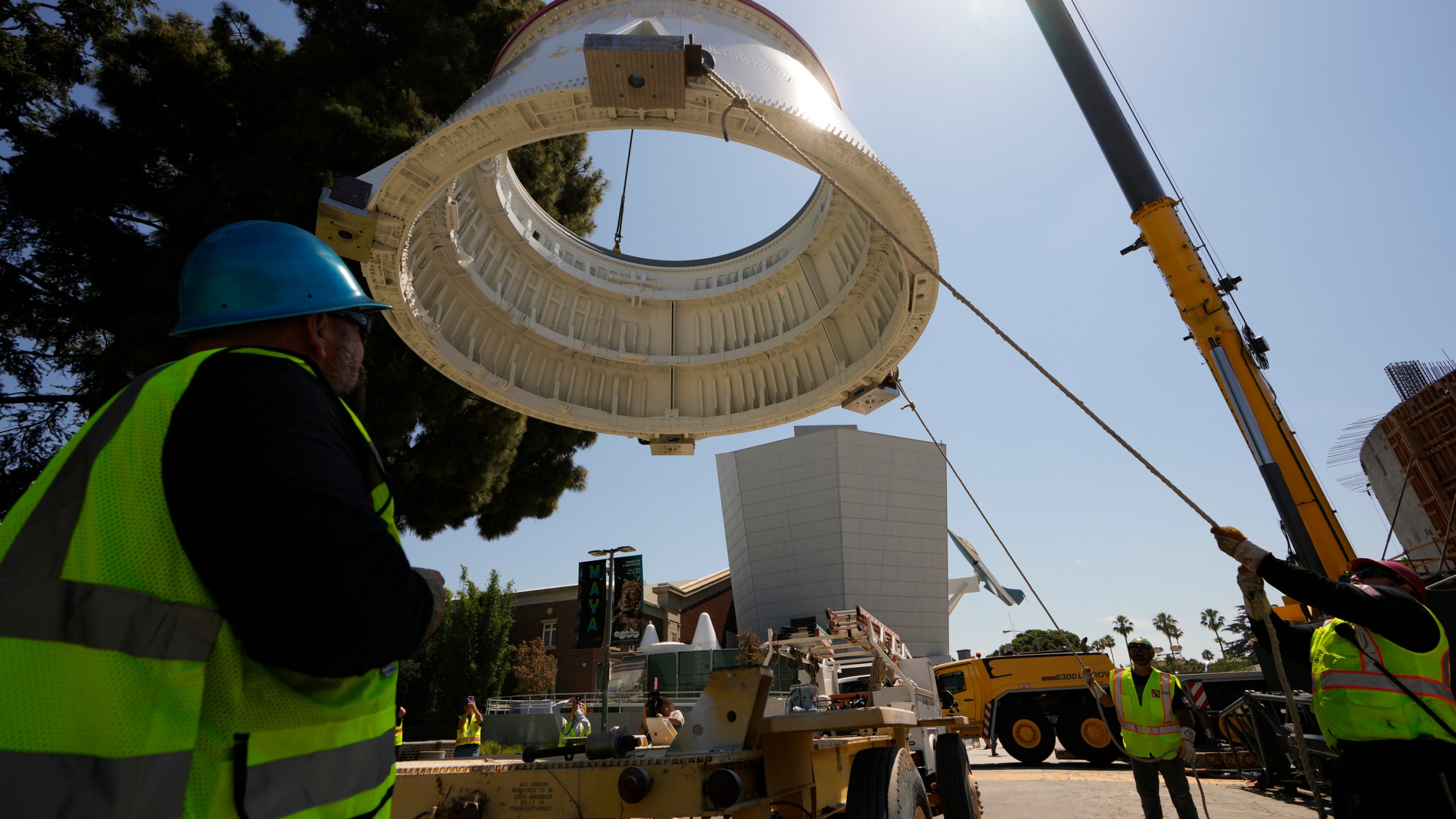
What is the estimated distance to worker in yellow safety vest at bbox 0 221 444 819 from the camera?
1.10 m

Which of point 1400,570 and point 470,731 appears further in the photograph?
point 470,731

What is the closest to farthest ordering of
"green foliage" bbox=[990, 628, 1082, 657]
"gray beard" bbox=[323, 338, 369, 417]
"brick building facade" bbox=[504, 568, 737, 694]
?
1. "gray beard" bbox=[323, 338, 369, 417]
2. "brick building facade" bbox=[504, 568, 737, 694]
3. "green foliage" bbox=[990, 628, 1082, 657]

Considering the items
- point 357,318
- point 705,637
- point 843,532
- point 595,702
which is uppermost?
point 843,532

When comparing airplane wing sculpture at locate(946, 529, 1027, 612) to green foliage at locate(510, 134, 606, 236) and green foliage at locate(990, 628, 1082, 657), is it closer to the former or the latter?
green foliage at locate(990, 628, 1082, 657)

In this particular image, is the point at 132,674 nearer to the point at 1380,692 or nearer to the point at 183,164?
the point at 1380,692

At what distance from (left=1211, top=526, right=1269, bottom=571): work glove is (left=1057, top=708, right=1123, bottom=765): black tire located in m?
15.8

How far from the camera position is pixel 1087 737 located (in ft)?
58.0

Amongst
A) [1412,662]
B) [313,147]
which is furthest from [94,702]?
[313,147]

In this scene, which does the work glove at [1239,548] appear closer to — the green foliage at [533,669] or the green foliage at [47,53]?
the green foliage at [47,53]

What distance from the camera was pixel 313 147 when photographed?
1184 centimetres

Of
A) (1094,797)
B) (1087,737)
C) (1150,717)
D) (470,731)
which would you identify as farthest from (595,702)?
(1150,717)

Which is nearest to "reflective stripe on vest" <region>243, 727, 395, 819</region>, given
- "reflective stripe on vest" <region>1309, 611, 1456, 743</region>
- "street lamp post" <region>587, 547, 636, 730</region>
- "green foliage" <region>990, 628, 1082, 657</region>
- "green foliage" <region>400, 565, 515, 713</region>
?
"street lamp post" <region>587, 547, 636, 730</region>

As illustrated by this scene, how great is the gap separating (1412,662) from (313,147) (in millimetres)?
14644

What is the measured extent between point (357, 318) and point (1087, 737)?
2052cm
